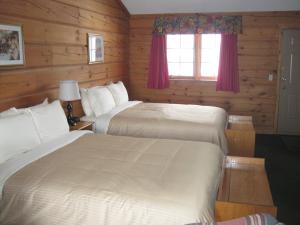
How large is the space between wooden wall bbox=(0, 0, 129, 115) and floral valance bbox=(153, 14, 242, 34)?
919 mm

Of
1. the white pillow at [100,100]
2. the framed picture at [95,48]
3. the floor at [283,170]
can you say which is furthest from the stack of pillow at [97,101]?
the floor at [283,170]

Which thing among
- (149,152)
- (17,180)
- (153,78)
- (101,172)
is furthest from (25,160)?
(153,78)

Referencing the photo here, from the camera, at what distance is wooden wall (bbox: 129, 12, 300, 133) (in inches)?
206

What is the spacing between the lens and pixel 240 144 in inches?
150

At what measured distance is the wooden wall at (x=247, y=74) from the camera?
5.23 metres

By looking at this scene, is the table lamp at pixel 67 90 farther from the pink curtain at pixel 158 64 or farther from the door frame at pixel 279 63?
the door frame at pixel 279 63

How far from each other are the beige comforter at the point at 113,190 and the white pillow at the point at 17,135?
8.7 inches

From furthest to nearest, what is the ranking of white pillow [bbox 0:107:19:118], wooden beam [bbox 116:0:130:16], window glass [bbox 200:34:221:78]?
window glass [bbox 200:34:221:78] < wooden beam [bbox 116:0:130:16] < white pillow [bbox 0:107:19:118]

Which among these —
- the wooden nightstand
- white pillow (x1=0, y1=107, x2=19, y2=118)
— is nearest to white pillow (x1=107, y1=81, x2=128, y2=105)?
the wooden nightstand

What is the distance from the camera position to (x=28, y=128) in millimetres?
2627

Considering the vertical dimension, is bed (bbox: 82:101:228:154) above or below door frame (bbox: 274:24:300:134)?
below

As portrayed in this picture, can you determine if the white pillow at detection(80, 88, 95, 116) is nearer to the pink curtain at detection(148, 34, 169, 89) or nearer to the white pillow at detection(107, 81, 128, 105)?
the white pillow at detection(107, 81, 128, 105)

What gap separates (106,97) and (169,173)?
228 centimetres

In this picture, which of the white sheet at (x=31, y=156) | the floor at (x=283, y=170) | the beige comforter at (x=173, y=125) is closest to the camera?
the white sheet at (x=31, y=156)
